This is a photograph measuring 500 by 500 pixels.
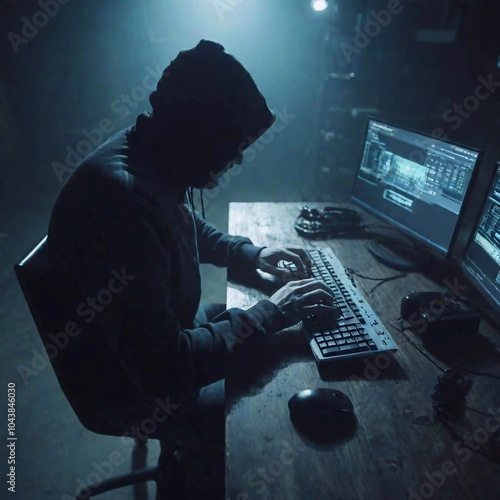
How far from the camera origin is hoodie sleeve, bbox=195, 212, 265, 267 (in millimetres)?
1262

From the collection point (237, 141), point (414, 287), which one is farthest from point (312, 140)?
point (237, 141)

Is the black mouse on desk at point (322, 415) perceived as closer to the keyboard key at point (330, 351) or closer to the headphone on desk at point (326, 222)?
the keyboard key at point (330, 351)

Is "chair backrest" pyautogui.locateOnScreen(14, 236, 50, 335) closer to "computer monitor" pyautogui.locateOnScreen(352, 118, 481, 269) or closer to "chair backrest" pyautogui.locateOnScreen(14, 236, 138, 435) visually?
"chair backrest" pyautogui.locateOnScreen(14, 236, 138, 435)

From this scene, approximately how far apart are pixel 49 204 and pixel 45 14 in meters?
1.51

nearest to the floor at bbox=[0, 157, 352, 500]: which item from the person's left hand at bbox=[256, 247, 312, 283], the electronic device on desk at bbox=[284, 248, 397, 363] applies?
the person's left hand at bbox=[256, 247, 312, 283]

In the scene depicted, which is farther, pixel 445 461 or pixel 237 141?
pixel 237 141

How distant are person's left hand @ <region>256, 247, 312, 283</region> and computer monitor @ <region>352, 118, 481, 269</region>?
0.32 metres

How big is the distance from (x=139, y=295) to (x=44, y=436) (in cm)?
140

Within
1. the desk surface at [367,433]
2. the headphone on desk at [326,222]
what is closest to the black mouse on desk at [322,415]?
the desk surface at [367,433]

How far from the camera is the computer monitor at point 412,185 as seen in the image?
1145mm

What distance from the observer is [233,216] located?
166cm

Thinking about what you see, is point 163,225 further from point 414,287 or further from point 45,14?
point 45,14

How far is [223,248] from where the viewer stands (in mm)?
1335

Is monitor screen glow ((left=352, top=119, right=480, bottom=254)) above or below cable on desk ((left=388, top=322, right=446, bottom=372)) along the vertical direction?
above
